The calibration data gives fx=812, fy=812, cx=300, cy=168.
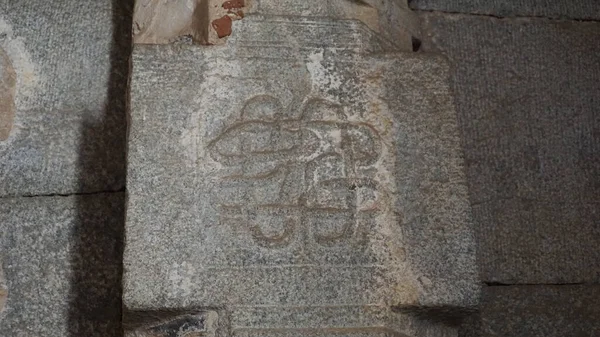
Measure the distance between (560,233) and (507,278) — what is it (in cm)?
22

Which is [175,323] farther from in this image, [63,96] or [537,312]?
[537,312]

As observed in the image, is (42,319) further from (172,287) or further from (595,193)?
(595,193)

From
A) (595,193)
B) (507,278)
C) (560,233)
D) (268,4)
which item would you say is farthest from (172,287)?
(595,193)

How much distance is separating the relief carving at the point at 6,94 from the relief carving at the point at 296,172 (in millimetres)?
845

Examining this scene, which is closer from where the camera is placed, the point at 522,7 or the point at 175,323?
the point at 175,323

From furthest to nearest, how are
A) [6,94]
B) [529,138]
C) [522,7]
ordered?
[522,7], [529,138], [6,94]

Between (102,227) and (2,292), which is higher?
(102,227)

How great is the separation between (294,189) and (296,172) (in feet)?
0.14

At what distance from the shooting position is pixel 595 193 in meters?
2.50

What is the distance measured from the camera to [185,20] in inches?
84.7

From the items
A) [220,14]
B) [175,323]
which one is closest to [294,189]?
[175,323]

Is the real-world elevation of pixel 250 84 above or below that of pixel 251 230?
above

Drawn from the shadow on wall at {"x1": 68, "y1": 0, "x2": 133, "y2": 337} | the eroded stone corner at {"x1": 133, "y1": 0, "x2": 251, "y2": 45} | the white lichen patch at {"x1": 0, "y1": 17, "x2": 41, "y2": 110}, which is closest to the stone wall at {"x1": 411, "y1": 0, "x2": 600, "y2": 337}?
the eroded stone corner at {"x1": 133, "y1": 0, "x2": 251, "y2": 45}

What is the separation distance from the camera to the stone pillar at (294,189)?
176 cm
